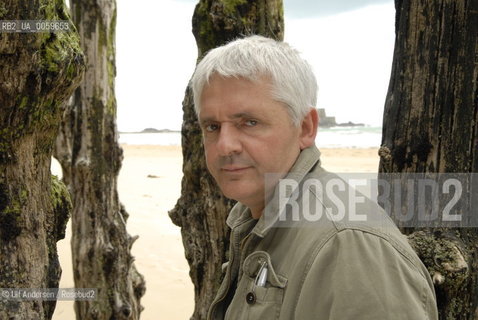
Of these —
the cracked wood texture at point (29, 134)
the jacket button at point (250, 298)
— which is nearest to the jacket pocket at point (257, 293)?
the jacket button at point (250, 298)

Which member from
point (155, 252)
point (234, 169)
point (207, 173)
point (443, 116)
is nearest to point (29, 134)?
point (234, 169)

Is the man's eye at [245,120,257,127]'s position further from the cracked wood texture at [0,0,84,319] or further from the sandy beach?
the sandy beach

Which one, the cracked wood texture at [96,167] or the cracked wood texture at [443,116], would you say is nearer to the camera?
the cracked wood texture at [443,116]

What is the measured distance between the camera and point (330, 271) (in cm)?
144

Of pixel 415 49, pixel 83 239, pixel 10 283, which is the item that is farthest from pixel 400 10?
pixel 83 239

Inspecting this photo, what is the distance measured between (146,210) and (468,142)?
1107 cm

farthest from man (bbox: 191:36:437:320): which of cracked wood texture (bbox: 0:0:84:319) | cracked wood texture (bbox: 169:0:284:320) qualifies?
cracked wood texture (bbox: 169:0:284:320)

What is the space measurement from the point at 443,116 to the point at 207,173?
1.95 meters

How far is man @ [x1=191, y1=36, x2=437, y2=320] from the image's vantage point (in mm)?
1394

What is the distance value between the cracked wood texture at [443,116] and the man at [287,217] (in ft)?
2.15

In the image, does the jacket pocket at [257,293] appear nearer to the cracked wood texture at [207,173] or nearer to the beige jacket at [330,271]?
the beige jacket at [330,271]

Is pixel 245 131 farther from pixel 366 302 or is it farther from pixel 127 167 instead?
pixel 127 167

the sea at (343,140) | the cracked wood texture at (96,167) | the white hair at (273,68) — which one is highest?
the white hair at (273,68)

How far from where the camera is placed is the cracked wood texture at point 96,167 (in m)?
5.23
